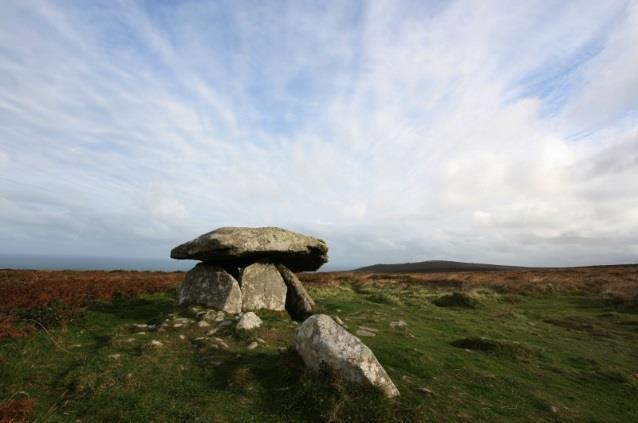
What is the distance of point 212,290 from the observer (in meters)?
15.4

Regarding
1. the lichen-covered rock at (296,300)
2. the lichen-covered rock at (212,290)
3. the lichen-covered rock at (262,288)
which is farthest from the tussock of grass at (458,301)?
the lichen-covered rock at (212,290)

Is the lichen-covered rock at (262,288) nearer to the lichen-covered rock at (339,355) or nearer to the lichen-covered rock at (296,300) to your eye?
the lichen-covered rock at (296,300)

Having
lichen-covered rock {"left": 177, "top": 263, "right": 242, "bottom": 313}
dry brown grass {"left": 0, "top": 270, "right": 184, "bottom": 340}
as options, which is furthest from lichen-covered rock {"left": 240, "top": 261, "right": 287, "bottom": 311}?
dry brown grass {"left": 0, "top": 270, "right": 184, "bottom": 340}

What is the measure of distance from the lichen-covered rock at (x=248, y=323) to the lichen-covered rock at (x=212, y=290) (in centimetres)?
233

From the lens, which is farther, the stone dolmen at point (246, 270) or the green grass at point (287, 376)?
the stone dolmen at point (246, 270)

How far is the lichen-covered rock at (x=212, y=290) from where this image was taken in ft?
48.8

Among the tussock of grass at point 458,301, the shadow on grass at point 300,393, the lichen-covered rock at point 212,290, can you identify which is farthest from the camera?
the tussock of grass at point 458,301

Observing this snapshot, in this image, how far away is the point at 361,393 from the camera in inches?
286

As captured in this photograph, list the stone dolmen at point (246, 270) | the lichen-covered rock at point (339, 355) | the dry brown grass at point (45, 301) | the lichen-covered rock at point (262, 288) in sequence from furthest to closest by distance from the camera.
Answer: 1. the lichen-covered rock at point (262, 288)
2. the stone dolmen at point (246, 270)
3. the dry brown grass at point (45, 301)
4. the lichen-covered rock at point (339, 355)

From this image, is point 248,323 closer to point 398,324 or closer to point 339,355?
point 339,355

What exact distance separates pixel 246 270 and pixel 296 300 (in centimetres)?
281

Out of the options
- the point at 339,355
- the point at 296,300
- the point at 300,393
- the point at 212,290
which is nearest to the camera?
the point at 300,393

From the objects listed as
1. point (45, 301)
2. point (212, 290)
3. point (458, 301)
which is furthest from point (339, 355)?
point (458, 301)

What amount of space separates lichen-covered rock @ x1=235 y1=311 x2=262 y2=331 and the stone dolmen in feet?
7.70
